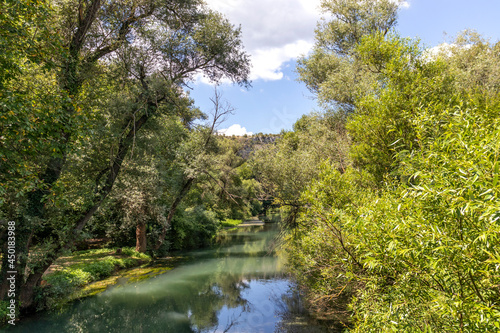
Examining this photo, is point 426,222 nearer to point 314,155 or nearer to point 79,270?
point 314,155

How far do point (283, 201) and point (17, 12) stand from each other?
983cm

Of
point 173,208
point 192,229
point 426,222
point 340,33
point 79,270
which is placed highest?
point 340,33

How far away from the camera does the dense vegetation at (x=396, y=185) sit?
279 centimetres

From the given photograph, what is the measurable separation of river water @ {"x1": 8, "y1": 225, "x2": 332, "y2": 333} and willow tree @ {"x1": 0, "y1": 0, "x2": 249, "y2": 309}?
6.91ft

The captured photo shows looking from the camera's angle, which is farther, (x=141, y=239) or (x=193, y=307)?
(x=141, y=239)

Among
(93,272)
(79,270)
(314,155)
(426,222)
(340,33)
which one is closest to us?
(426,222)

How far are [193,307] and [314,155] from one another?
8.67 meters

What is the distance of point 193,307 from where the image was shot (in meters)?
12.3

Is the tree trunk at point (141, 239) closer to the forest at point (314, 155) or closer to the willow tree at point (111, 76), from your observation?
the forest at point (314, 155)

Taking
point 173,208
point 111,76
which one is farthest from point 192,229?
point 111,76

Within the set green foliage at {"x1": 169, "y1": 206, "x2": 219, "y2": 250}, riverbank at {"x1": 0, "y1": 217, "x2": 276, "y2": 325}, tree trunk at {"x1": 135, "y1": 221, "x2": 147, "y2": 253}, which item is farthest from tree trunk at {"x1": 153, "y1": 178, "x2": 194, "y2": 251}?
green foliage at {"x1": 169, "y1": 206, "x2": 219, "y2": 250}

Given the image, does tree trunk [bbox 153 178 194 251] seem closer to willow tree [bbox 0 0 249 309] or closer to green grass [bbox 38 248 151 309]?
green grass [bbox 38 248 151 309]

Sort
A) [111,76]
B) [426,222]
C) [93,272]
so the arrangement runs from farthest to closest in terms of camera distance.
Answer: [93,272], [111,76], [426,222]

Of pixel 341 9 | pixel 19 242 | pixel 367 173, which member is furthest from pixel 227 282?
pixel 341 9
